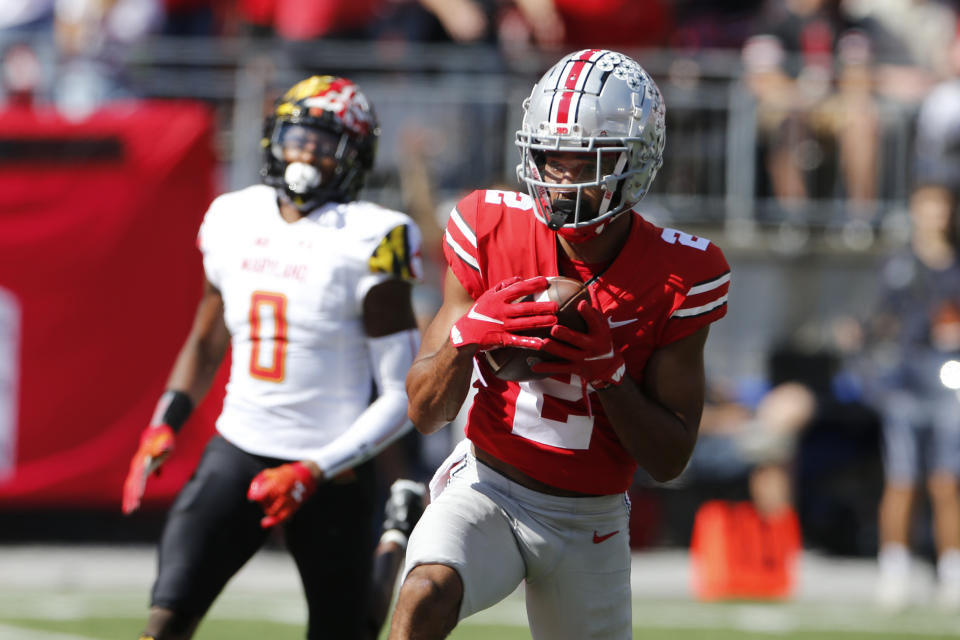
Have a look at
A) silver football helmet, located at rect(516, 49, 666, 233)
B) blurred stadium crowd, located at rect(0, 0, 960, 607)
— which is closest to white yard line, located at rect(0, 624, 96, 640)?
blurred stadium crowd, located at rect(0, 0, 960, 607)

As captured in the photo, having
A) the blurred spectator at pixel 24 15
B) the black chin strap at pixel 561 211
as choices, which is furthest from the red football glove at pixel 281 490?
the blurred spectator at pixel 24 15

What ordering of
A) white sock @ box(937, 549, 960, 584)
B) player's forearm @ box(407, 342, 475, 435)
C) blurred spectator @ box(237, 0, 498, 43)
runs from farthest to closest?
blurred spectator @ box(237, 0, 498, 43), white sock @ box(937, 549, 960, 584), player's forearm @ box(407, 342, 475, 435)

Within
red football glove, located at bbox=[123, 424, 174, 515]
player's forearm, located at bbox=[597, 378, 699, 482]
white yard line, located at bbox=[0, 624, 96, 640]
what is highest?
player's forearm, located at bbox=[597, 378, 699, 482]

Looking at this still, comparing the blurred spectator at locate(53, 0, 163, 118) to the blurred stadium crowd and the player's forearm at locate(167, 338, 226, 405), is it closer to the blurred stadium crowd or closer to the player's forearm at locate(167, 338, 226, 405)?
the blurred stadium crowd

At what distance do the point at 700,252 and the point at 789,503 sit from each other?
5.08m

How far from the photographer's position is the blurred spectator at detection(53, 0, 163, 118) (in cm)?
865

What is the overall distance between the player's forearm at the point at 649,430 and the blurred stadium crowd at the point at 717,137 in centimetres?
488

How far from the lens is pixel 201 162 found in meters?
8.09

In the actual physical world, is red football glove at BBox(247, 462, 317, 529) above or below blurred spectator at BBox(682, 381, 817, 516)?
above

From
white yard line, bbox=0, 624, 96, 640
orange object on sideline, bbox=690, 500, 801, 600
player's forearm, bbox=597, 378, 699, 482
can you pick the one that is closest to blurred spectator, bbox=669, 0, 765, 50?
orange object on sideline, bbox=690, 500, 801, 600

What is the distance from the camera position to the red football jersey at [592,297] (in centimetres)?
334

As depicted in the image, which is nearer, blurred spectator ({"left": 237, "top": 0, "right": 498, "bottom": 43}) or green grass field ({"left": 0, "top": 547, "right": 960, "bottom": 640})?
green grass field ({"left": 0, "top": 547, "right": 960, "bottom": 640})

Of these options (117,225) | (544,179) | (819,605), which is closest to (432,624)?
(544,179)

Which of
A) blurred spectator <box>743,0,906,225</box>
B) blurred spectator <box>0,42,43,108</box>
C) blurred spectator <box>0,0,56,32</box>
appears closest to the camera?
blurred spectator <box>0,42,43,108</box>
